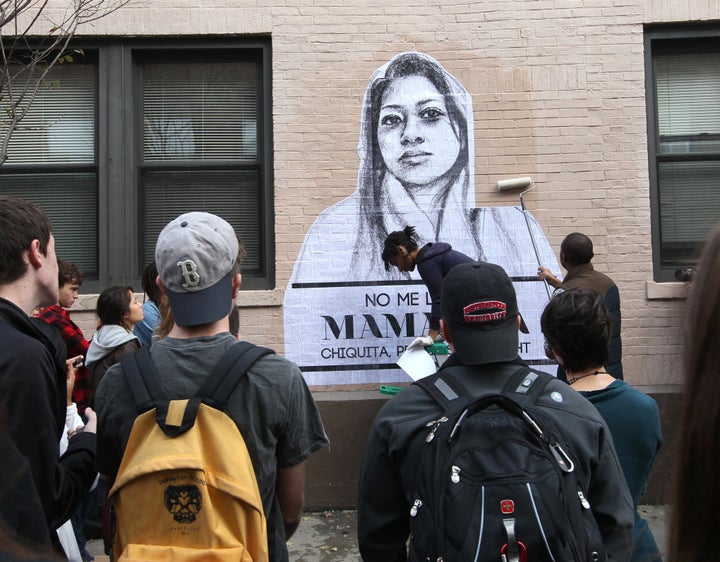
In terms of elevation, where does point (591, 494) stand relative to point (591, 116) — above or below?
below

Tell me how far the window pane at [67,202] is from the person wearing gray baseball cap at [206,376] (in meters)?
4.97

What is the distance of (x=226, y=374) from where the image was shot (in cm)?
208

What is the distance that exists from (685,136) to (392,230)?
3103 millimetres

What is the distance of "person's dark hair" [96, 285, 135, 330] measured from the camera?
5039 millimetres

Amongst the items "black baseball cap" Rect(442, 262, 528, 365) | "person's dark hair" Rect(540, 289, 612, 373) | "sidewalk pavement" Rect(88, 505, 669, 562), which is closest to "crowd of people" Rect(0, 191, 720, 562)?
"black baseball cap" Rect(442, 262, 528, 365)

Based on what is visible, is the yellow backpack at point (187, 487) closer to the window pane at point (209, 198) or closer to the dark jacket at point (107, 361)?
the dark jacket at point (107, 361)

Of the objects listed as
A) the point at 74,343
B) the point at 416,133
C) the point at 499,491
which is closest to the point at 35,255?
the point at 499,491

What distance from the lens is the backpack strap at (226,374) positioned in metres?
2.05

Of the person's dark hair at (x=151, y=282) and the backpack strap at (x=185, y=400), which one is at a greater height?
the person's dark hair at (x=151, y=282)

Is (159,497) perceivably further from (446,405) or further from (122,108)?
Result: (122,108)

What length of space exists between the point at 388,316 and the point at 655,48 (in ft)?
12.3

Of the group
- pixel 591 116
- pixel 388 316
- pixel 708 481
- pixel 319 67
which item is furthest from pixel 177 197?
pixel 708 481

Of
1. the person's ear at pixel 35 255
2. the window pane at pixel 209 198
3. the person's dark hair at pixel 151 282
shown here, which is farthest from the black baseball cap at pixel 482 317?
the window pane at pixel 209 198

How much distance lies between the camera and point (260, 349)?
2.19m
